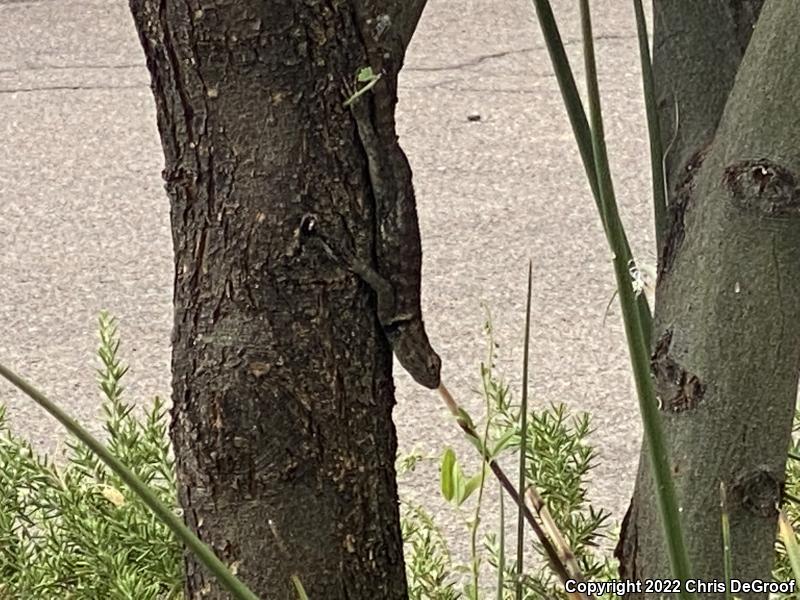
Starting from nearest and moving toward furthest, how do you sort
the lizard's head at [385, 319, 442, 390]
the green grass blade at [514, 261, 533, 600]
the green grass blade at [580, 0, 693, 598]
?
the green grass blade at [580, 0, 693, 598] → the green grass blade at [514, 261, 533, 600] → the lizard's head at [385, 319, 442, 390]

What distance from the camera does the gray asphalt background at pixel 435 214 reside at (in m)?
3.96

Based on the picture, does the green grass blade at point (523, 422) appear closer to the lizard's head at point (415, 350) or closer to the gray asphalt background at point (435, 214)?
the lizard's head at point (415, 350)

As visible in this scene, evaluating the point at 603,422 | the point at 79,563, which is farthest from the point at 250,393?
the point at 603,422

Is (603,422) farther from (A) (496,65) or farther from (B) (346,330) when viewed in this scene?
(A) (496,65)

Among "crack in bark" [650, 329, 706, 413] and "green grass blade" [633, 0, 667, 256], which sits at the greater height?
"green grass blade" [633, 0, 667, 256]

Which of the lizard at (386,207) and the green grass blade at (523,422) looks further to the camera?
the lizard at (386,207)

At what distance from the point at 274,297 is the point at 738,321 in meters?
0.53

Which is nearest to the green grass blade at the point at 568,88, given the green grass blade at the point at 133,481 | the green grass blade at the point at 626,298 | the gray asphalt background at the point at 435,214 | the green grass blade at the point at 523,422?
the green grass blade at the point at 626,298

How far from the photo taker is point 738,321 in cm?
127

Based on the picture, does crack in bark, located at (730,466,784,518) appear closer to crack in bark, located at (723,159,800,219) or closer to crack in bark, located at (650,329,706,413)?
crack in bark, located at (650,329,706,413)

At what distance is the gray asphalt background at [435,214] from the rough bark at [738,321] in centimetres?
207

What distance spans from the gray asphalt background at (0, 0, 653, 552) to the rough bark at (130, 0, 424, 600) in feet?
6.02

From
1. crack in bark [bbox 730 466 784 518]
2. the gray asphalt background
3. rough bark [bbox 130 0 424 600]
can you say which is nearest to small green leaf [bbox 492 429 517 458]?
rough bark [bbox 130 0 424 600]

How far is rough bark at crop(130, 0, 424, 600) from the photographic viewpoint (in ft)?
4.77
